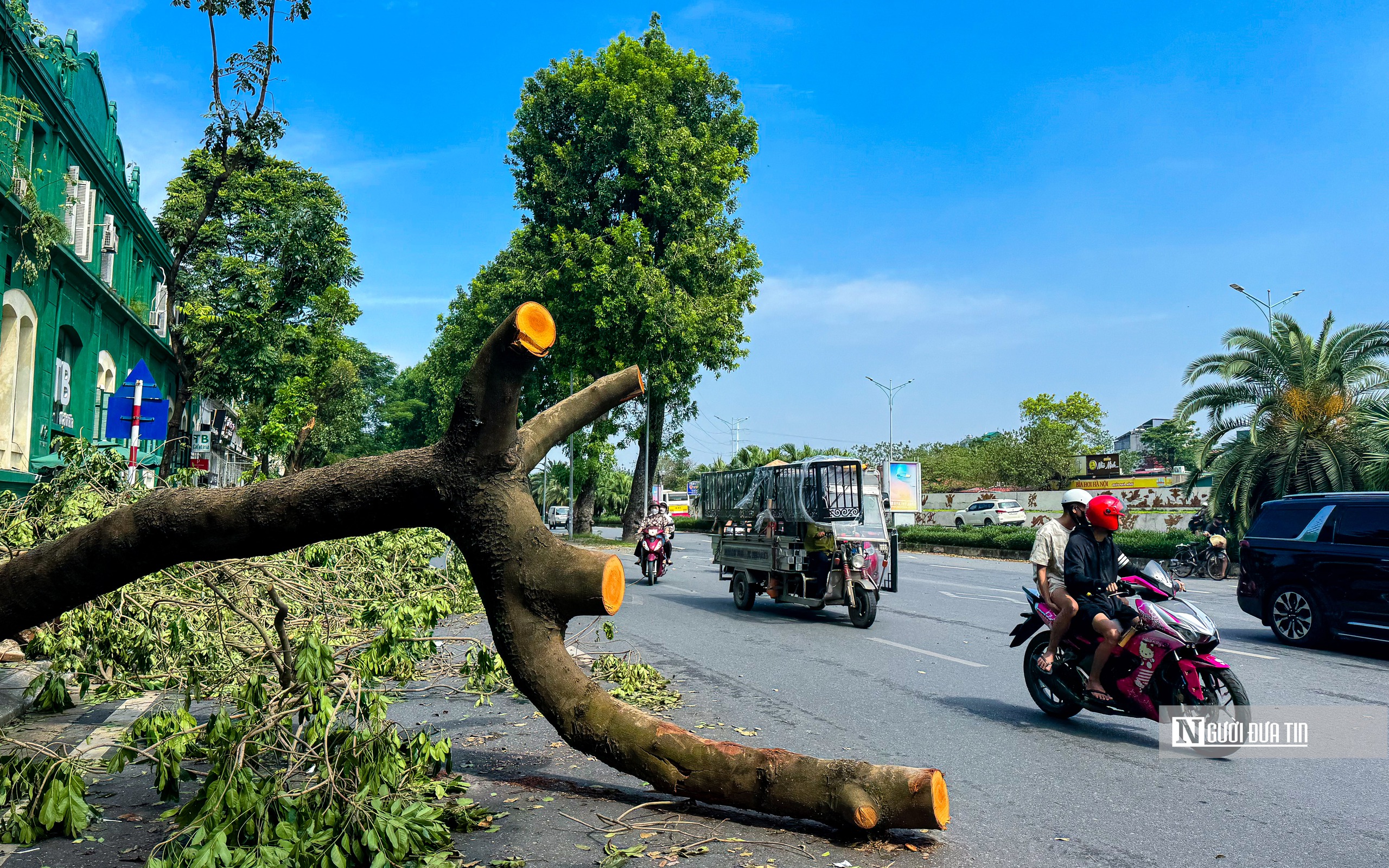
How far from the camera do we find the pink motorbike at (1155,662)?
600cm

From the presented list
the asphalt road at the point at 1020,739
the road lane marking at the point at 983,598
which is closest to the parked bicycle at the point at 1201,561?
the road lane marking at the point at 983,598

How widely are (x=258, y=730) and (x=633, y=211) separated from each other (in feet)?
102

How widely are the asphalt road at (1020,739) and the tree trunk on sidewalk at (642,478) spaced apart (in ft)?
78.8

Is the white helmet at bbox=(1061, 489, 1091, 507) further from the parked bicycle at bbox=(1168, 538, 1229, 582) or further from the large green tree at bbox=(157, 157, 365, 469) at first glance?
the large green tree at bbox=(157, 157, 365, 469)

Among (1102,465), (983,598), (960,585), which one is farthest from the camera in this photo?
(1102,465)

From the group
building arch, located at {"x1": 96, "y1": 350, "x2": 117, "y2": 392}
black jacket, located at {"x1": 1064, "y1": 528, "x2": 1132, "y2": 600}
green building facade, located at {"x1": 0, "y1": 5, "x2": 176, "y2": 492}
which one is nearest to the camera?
black jacket, located at {"x1": 1064, "y1": 528, "x2": 1132, "y2": 600}

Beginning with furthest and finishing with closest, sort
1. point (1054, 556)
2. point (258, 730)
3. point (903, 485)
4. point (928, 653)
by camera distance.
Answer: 1. point (903, 485)
2. point (928, 653)
3. point (1054, 556)
4. point (258, 730)

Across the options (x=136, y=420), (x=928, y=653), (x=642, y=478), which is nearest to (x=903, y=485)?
(x=642, y=478)

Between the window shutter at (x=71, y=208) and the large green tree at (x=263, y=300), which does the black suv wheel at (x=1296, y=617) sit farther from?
the large green tree at (x=263, y=300)

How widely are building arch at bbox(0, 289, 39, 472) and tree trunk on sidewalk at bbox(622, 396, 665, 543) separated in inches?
870

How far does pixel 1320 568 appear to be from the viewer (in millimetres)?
10844

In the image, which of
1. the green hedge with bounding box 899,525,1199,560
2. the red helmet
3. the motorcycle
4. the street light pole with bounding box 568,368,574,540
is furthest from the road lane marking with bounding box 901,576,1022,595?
the street light pole with bounding box 568,368,574,540

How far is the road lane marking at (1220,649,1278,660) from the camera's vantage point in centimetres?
1031

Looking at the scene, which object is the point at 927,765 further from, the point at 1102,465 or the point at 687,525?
the point at 1102,465
